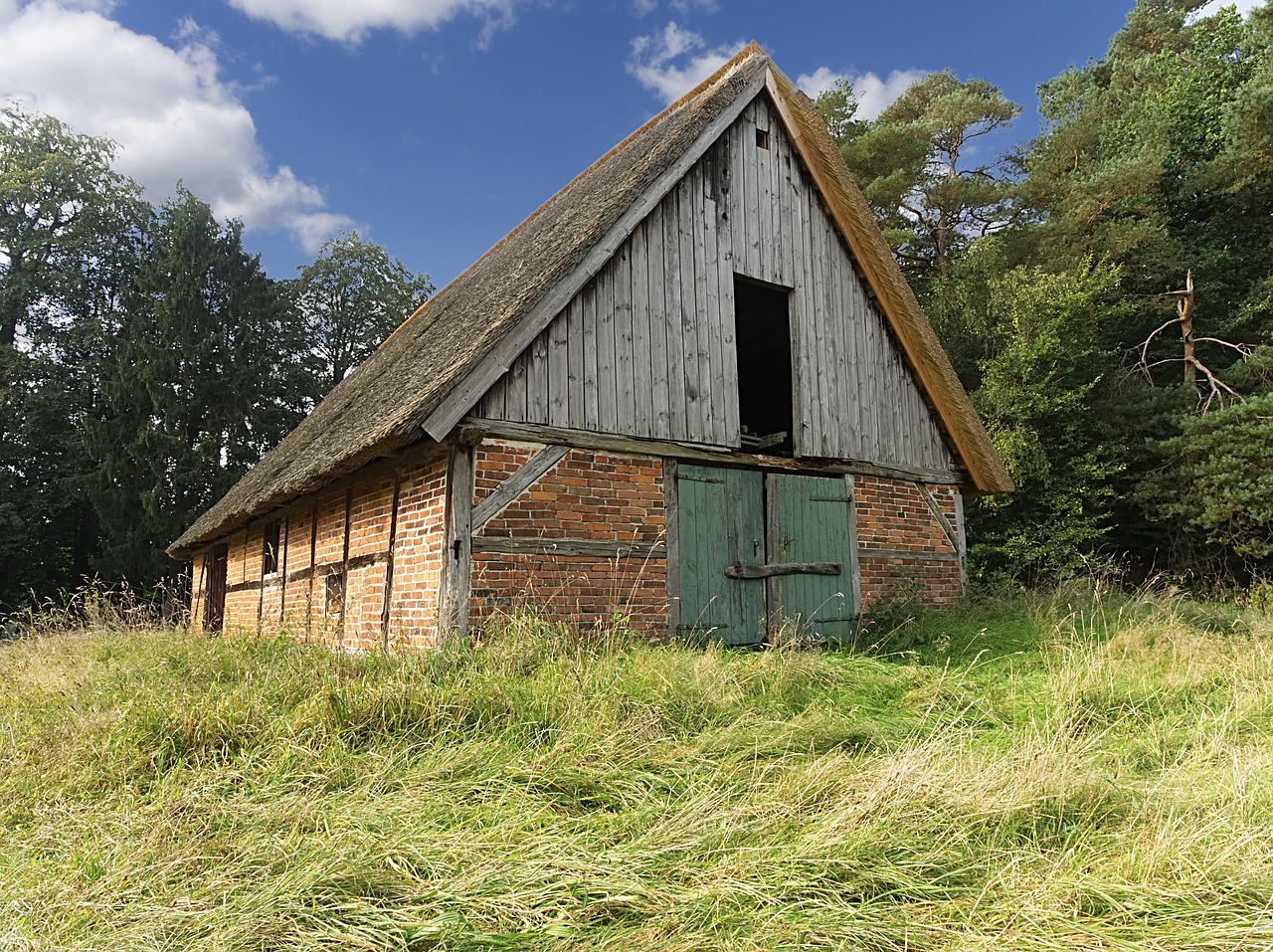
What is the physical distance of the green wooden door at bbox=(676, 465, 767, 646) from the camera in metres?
7.16

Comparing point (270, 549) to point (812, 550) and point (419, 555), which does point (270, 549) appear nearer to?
point (419, 555)

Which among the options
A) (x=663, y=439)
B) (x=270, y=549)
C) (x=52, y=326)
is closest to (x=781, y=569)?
(x=663, y=439)

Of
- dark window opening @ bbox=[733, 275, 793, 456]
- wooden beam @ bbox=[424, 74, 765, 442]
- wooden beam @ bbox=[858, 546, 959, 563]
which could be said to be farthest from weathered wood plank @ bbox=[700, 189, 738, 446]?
wooden beam @ bbox=[858, 546, 959, 563]

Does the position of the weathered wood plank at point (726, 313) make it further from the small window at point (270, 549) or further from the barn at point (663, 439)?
the small window at point (270, 549)

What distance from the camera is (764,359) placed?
36.4ft

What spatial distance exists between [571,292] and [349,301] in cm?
2329

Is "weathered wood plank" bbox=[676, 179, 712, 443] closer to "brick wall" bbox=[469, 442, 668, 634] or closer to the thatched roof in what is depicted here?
the thatched roof

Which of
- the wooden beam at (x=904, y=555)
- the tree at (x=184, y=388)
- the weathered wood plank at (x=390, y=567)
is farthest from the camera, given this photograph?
the tree at (x=184, y=388)

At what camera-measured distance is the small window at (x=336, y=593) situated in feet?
25.5

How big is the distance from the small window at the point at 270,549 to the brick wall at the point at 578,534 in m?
4.87

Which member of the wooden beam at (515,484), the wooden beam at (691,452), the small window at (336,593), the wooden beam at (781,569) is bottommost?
the small window at (336,593)

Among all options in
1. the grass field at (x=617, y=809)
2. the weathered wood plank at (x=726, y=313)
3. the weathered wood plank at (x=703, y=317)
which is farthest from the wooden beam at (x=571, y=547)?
the weathered wood plank at (x=726, y=313)

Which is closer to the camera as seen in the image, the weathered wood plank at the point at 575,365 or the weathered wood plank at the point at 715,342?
the weathered wood plank at the point at 575,365

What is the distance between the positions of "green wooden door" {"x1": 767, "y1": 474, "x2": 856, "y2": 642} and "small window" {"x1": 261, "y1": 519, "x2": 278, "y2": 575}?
235 inches
